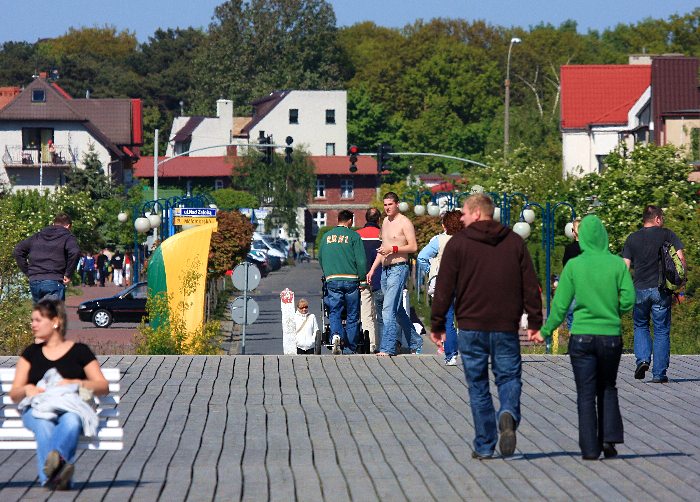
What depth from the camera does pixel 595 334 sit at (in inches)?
402

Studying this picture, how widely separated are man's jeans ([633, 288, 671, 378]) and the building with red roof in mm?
44289

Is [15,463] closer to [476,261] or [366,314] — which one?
[476,261]

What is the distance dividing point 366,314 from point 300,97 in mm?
102160

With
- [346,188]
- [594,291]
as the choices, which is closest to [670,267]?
[594,291]

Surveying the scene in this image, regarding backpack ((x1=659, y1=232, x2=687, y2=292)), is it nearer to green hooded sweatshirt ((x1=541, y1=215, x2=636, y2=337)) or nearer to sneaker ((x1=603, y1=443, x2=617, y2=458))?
green hooded sweatshirt ((x1=541, y1=215, x2=636, y2=337))

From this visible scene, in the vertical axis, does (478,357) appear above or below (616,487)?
above

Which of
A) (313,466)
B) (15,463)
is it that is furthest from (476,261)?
(15,463)

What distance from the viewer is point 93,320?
44188 millimetres

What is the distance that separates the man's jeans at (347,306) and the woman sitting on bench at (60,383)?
30.1 feet

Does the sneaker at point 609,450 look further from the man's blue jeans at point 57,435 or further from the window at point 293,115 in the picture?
the window at point 293,115

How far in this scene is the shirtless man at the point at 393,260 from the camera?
16828 millimetres

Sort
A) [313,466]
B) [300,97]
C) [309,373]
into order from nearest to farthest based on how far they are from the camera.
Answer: [313,466], [309,373], [300,97]

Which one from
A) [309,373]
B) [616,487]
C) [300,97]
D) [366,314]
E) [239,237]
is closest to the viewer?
[616,487]

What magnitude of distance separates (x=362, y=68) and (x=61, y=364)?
12676cm
